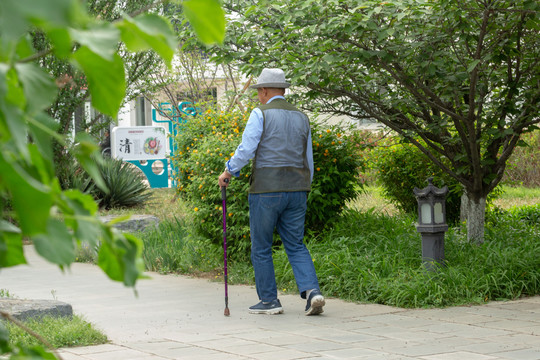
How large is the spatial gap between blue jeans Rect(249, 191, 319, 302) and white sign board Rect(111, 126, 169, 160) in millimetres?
12938

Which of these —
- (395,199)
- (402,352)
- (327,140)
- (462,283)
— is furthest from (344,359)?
(395,199)

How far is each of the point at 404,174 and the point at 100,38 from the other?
11.6 metres

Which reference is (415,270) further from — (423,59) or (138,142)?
(138,142)

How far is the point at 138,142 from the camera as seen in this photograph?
63.2 feet

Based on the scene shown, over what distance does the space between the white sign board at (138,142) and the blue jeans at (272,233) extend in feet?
42.4

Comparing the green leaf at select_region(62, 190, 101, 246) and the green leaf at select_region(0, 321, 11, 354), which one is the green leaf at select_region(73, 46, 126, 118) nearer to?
the green leaf at select_region(62, 190, 101, 246)

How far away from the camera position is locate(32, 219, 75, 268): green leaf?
2.52 ft

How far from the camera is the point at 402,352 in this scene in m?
4.93

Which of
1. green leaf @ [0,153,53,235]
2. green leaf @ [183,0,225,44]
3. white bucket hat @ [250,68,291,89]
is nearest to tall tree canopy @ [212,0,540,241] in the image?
white bucket hat @ [250,68,291,89]

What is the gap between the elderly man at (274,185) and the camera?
6.43 m

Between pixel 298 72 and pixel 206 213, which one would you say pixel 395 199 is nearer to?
pixel 206 213

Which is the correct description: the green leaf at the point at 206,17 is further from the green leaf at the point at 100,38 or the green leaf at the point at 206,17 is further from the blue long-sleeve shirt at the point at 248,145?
the blue long-sleeve shirt at the point at 248,145

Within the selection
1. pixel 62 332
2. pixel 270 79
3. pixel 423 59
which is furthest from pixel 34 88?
pixel 423 59

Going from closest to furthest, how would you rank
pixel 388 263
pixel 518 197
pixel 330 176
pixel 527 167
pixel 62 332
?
pixel 62 332, pixel 388 263, pixel 330 176, pixel 518 197, pixel 527 167
